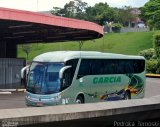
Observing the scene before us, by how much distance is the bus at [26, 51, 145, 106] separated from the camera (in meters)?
18.1

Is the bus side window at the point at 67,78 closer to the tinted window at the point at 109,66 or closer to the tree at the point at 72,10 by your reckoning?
the tinted window at the point at 109,66

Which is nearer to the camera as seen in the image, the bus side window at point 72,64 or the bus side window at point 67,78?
the bus side window at point 67,78

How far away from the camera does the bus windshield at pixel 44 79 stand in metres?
18.1

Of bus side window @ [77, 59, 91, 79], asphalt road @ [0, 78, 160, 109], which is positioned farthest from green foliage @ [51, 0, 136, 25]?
bus side window @ [77, 59, 91, 79]

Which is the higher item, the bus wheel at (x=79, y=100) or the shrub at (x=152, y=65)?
the bus wheel at (x=79, y=100)

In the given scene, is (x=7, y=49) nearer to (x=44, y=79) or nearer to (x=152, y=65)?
(x=152, y=65)

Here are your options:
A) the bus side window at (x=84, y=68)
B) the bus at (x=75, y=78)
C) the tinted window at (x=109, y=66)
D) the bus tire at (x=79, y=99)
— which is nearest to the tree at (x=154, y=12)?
the tinted window at (x=109, y=66)

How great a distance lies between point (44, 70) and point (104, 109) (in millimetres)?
9155

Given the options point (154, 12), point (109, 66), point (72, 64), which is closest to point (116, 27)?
point (154, 12)

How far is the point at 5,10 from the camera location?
22812 mm

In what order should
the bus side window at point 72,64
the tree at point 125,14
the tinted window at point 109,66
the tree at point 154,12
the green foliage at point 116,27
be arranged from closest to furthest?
the bus side window at point 72,64 < the tinted window at point 109,66 < the tree at point 154,12 < the green foliage at point 116,27 < the tree at point 125,14

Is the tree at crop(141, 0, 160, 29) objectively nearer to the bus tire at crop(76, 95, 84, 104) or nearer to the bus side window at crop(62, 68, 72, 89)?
the bus tire at crop(76, 95, 84, 104)

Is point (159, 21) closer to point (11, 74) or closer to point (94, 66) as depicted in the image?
point (11, 74)

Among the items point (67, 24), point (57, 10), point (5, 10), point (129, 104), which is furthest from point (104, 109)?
point (57, 10)
